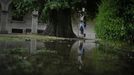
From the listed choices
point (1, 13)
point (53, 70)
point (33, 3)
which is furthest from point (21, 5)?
point (53, 70)

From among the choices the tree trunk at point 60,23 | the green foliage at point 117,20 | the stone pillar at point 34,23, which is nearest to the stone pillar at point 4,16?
the stone pillar at point 34,23

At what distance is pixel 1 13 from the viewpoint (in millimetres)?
39156

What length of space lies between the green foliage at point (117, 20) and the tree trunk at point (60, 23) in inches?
386

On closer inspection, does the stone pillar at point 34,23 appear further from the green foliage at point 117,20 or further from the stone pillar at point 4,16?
the green foliage at point 117,20

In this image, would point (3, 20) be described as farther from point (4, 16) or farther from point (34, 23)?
point (34, 23)

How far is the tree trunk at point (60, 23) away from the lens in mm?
29609

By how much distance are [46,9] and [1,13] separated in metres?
12.5

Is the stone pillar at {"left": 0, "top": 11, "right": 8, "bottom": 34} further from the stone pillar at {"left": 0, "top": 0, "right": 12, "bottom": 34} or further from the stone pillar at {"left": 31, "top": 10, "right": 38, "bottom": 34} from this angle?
the stone pillar at {"left": 31, "top": 10, "right": 38, "bottom": 34}

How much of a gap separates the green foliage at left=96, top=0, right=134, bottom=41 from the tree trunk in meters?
9.80

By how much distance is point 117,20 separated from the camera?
61.2 ft

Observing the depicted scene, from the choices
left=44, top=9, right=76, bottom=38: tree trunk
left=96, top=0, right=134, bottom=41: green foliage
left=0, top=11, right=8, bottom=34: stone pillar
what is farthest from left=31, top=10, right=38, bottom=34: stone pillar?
left=96, top=0, right=134, bottom=41: green foliage

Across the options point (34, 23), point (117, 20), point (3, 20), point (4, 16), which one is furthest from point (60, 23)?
point (117, 20)

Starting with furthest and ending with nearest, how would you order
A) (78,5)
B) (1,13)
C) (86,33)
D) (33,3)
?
(86,33) → (1,13) → (33,3) → (78,5)

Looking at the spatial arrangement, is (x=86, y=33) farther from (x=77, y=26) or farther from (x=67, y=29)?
(x=67, y=29)
